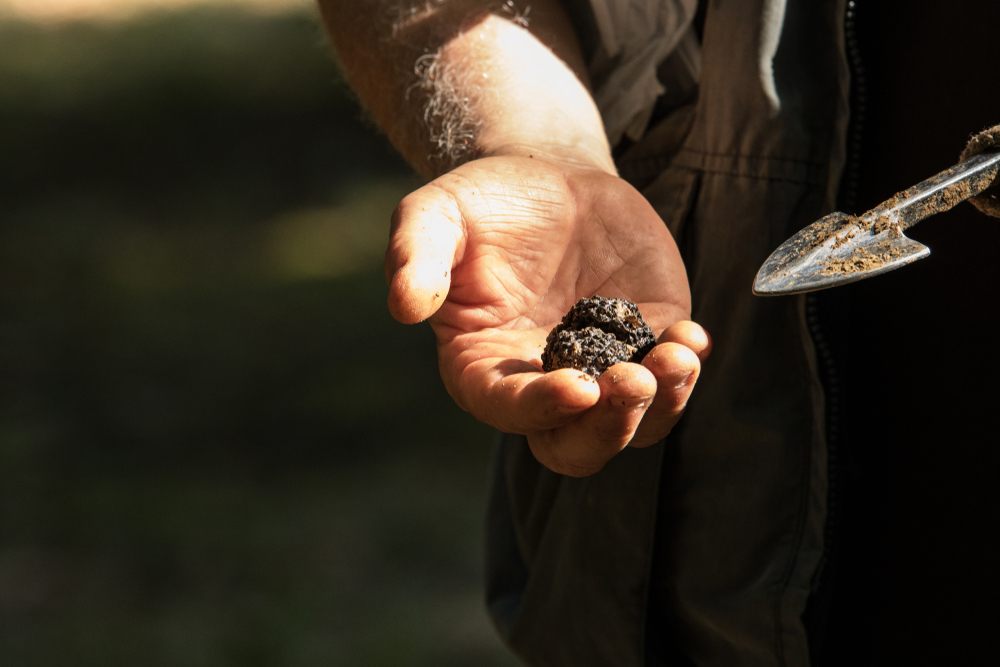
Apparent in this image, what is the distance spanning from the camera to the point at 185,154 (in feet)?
31.5

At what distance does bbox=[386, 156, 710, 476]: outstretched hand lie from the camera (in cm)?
177

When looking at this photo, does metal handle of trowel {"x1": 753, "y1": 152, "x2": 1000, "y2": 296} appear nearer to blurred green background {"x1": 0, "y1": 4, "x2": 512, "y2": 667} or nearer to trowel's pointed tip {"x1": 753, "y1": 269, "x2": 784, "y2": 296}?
trowel's pointed tip {"x1": 753, "y1": 269, "x2": 784, "y2": 296}

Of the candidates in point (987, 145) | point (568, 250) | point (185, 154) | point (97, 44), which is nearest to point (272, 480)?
point (568, 250)

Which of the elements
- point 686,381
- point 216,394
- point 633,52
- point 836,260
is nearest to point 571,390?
point 686,381

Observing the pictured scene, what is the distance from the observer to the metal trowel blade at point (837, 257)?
1642 millimetres

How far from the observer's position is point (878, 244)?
1.68 meters

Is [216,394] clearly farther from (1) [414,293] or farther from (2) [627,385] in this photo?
(2) [627,385]

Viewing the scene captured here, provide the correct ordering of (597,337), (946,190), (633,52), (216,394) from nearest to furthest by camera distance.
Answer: (946,190) → (597,337) → (633,52) → (216,394)

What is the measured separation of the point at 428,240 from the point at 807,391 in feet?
2.44

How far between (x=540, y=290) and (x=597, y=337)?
0.14 m

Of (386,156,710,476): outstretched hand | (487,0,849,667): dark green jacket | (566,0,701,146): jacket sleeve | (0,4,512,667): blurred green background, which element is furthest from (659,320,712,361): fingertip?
(0,4,512,667): blurred green background

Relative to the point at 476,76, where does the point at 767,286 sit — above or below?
below

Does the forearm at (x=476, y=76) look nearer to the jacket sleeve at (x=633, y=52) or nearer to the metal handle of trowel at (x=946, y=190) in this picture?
the jacket sleeve at (x=633, y=52)

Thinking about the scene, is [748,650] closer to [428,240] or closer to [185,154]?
[428,240]
